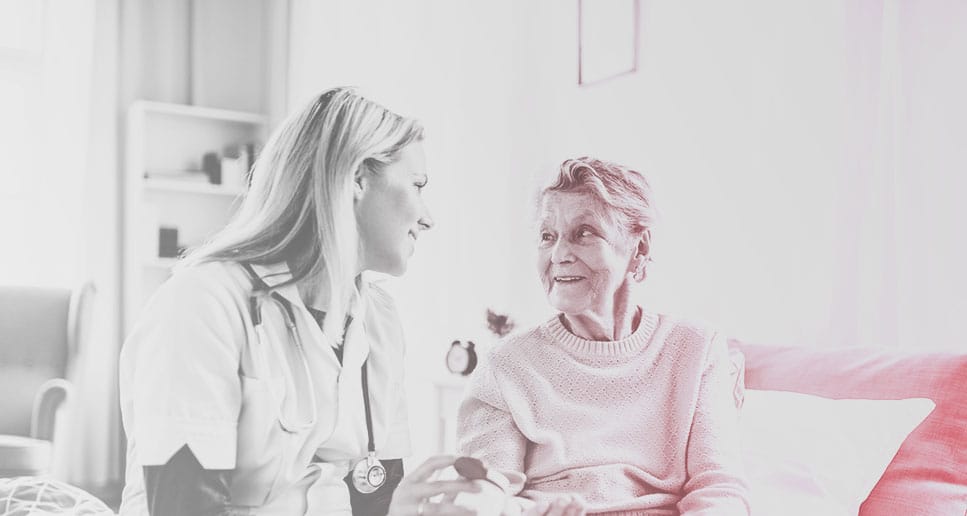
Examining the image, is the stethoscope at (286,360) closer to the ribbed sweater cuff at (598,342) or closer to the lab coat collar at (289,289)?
the lab coat collar at (289,289)

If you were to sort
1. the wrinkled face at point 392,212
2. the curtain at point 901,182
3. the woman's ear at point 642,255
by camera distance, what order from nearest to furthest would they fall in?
the wrinkled face at point 392,212 → the woman's ear at point 642,255 → the curtain at point 901,182

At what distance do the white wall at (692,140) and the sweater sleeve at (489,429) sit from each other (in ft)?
0.14

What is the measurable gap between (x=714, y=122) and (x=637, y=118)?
0.16m

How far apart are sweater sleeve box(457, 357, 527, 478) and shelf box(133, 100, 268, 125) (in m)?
0.46

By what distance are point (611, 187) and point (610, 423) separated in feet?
0.87

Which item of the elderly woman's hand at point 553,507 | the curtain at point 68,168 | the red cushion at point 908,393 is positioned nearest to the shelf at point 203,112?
the curtain at point 68,168

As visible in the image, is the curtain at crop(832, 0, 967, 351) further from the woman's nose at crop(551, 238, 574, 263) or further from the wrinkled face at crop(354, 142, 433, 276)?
the wrinkled face at crop(354, 142, 433, 276)

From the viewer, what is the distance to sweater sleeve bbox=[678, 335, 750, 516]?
976 mm

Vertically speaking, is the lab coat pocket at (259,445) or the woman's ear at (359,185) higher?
the woman's ear at (359,185)

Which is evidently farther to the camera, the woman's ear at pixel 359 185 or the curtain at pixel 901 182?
the curtain at pixel 901 182

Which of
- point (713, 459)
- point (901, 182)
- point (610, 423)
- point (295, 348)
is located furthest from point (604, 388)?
point (901, 182)

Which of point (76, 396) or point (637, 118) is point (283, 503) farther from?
point (637, 118)

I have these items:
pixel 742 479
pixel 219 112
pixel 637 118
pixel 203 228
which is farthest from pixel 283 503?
pixel 637 118

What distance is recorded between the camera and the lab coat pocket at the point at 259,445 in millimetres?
777
